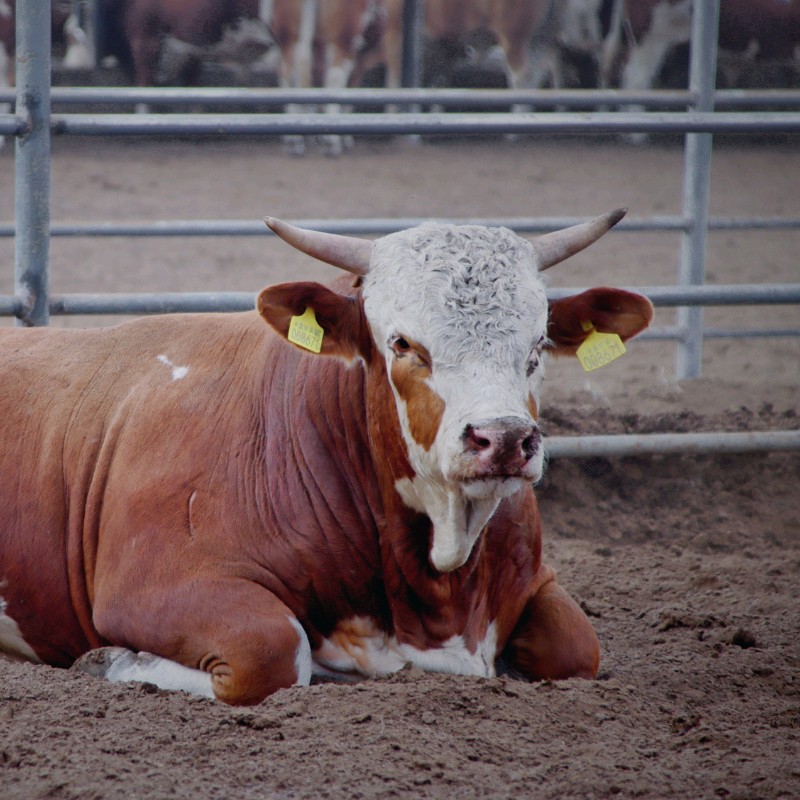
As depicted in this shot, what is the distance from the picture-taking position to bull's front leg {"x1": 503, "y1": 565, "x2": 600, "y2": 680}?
3.27m

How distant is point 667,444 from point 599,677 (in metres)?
1.51

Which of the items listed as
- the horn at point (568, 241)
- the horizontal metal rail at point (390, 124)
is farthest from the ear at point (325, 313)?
the horizontal metal rail at point (390, 124)

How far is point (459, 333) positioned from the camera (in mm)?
2961

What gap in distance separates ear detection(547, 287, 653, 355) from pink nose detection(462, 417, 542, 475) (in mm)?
669

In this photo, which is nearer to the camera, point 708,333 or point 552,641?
point 552,641

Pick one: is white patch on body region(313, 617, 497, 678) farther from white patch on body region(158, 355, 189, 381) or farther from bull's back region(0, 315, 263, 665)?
white patch on body region(158, 355, 189, 381)

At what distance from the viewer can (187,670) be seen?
3.07m

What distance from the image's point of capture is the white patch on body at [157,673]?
119 inches

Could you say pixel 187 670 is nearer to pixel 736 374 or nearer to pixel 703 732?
pixel 703 732

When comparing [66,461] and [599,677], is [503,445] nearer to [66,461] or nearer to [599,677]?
[599,677]

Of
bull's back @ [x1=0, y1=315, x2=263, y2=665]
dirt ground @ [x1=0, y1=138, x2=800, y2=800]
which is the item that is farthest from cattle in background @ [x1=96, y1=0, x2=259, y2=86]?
bull's back @ [x1=0, y1=315, x2=263, y2=665]

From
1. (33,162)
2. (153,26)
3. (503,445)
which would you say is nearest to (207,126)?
(33,162)

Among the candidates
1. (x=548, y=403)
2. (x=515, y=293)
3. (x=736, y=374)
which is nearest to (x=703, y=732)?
(x=515, y=293)

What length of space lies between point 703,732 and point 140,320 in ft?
6.63
